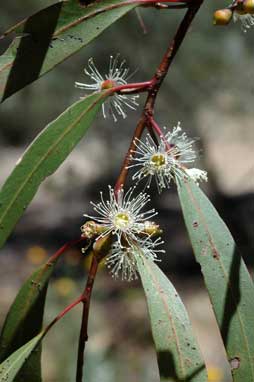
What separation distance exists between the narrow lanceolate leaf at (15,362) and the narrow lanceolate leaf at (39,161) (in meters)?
0.21

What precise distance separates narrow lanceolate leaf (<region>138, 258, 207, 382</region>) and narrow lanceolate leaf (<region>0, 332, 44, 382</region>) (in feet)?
0.65

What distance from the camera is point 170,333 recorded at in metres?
1.18

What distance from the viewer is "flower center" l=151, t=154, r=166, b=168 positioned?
3.97ft

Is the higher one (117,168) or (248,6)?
(117,168)

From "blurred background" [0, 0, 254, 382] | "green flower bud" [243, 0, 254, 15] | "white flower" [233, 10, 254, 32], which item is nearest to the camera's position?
"green flower bud" [243, 0, 254, 15]

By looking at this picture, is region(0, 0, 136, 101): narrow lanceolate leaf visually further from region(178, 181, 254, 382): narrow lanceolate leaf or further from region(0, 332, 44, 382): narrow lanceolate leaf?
region(0, 332, 44, 382): narrow lanceolate leaf

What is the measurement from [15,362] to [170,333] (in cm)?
27

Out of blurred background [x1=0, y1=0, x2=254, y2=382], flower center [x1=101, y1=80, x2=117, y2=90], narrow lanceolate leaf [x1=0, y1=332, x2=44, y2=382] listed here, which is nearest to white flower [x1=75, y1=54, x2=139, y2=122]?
flower center [x1=101, y1=80, x2=117, y2=90]

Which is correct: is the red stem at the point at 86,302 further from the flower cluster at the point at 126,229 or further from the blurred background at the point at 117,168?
the blurred background at the point at 117,168

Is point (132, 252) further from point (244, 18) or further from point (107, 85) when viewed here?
point (244, 18)

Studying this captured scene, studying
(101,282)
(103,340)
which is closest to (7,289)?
(101,282)

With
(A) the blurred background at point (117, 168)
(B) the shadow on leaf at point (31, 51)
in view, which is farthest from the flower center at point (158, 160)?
(A) the blurred background at point (117, 168)

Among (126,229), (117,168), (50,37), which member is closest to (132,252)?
(126,229)

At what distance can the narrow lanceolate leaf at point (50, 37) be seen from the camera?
1.14m
